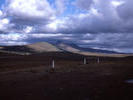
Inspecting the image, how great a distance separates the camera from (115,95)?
11.5 m

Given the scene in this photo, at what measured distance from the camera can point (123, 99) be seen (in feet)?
34.7

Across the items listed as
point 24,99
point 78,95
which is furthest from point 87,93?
point 24,99

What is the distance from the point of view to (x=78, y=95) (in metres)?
11.6

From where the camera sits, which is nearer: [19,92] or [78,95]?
[78,95]

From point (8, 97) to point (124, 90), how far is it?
731 cm

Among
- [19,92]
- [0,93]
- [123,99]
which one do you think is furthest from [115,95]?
[0,93]

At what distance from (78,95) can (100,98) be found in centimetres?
140

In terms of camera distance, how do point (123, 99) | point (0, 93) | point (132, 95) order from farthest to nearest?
point (0, 93) → point (132, 95) → point (123, 99)

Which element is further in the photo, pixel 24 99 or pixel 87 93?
pixel 87 93

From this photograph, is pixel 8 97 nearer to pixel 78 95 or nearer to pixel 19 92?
pixel 19 92

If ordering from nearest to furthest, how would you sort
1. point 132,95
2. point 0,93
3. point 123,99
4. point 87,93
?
1. point 123,99
2. point 132,95
3. point 87,93
4. point 0,93

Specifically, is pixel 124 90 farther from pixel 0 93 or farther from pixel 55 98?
pixel 0 93

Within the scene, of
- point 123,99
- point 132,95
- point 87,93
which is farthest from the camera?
point 87,93

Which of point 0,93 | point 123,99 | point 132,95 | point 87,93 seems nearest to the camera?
point 123,99
